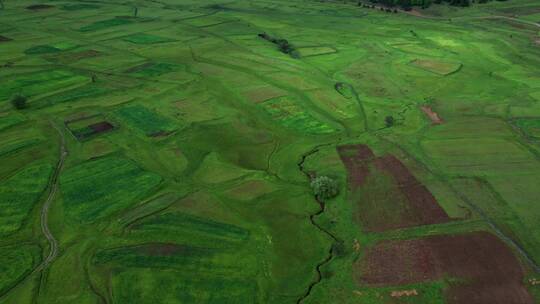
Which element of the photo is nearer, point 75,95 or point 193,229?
point 193,229

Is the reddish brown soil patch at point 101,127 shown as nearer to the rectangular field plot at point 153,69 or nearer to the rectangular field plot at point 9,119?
the rectangular field plot at point 9,119

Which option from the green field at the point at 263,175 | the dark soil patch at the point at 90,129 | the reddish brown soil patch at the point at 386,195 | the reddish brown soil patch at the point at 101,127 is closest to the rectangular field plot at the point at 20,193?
the green field at the point at 263,175

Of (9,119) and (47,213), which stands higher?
(9,119)

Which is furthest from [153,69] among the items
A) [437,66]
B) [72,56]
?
[437,66]

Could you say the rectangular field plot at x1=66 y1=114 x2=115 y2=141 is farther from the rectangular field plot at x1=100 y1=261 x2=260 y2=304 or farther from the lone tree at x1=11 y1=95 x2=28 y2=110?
the rectangular field plot at x1=100 y1=261 x2=260 y2=304

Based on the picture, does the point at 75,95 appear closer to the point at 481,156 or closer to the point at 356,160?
the point at 356,160

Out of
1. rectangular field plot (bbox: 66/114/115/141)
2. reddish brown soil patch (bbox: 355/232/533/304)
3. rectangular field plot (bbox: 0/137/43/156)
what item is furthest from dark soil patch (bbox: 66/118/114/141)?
reddish brown soil patch (bbox: 355/232/533/304)

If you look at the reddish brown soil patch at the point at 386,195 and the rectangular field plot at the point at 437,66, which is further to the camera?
the rectangular field plot at the point at 437,66

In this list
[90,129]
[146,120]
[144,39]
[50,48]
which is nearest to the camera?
[90,129]

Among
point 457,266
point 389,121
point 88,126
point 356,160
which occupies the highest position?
point 389,121
